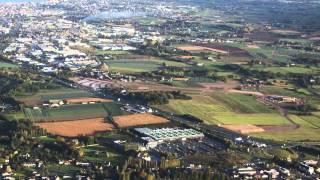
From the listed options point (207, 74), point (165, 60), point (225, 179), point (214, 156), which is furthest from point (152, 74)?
point (225, 179)

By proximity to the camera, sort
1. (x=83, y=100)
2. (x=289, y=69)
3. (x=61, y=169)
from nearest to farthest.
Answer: (x=61, y=169), (x=83, y=100), (x=289, y=69)

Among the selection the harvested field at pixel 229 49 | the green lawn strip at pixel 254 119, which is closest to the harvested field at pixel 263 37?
the harvested field at pixel 229 49

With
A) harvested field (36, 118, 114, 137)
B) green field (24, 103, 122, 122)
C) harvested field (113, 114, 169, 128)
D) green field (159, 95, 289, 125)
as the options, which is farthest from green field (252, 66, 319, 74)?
harvested field (36, 118, 114, 137)

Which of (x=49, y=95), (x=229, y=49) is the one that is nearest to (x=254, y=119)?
(x=49, y=95)

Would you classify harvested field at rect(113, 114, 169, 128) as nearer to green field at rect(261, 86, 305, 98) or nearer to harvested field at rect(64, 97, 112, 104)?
harvested field at rect(64, 97, 112, 104)

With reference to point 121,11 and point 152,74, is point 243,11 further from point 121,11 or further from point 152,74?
point 152,74

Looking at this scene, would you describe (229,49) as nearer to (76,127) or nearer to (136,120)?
(136,120)
